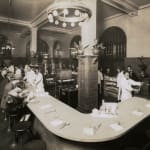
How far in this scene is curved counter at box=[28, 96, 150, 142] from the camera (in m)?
1.97

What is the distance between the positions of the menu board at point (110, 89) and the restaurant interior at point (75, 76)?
43 mm

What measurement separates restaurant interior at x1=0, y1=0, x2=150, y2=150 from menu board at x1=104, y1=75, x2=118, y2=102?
0.04m

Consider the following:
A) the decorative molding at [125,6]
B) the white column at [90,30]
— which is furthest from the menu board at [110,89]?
the decorative molding at [125,6]

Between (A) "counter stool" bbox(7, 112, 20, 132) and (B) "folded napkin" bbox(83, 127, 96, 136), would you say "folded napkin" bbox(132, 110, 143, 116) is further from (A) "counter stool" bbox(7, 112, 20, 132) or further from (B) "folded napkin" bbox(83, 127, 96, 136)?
(A) "counter stool" bbox(7, 112, 20, 132)

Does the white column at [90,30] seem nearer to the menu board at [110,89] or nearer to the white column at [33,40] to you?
the white column at [33,40]

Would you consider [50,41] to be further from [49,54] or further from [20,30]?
[20,30]

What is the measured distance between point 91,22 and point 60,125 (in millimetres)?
4255

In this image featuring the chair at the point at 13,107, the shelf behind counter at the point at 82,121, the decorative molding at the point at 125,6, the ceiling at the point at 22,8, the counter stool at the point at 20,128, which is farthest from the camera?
the decorative molding at the point at 125,6

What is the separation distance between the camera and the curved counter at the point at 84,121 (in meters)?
1.97

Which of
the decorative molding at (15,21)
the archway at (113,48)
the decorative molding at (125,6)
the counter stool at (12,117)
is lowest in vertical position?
the counter stool at (12,117)

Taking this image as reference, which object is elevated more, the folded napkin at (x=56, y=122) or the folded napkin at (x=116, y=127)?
Result: the folded napkin at (x=56, y=122)

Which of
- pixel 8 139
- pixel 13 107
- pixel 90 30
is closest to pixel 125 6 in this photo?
pixel 90 30

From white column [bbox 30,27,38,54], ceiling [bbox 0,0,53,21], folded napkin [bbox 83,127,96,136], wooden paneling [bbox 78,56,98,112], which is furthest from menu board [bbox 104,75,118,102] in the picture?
folded napkin [bbox 83,127,96,136]

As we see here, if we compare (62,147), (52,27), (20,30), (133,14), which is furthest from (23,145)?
(133,14)
